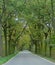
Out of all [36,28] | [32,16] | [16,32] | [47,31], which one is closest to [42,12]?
[32,16]

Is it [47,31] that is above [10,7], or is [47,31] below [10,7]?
below

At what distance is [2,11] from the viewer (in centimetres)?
3388

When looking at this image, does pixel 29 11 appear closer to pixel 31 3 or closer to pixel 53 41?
pixel 31 3

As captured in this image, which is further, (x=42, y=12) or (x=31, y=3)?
(x=42, y=12)

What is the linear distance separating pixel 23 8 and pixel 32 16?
6856 mm

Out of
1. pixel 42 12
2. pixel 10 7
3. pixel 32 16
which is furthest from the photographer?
pixel 32 16

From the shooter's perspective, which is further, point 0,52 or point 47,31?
point 47,31

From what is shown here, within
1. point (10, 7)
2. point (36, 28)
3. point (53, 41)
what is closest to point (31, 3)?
point (10, 7)

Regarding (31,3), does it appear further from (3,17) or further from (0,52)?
(0,52)

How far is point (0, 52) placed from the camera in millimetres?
39656

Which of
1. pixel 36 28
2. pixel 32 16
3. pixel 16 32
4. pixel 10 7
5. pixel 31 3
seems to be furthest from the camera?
pixel 16 32

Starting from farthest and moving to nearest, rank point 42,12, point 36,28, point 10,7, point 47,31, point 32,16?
1. point 36,28
2. point 47,31
3. point 32,16
4. point 42,12
5. point 10,7

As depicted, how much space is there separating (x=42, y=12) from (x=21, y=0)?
5111mm

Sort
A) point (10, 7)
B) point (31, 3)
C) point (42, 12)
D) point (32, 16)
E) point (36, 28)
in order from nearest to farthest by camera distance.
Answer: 1. point (10, 7)
2. point (31, 3)
3. point (42, 12)
4. point (32, 16)
5. point (36, 28)
